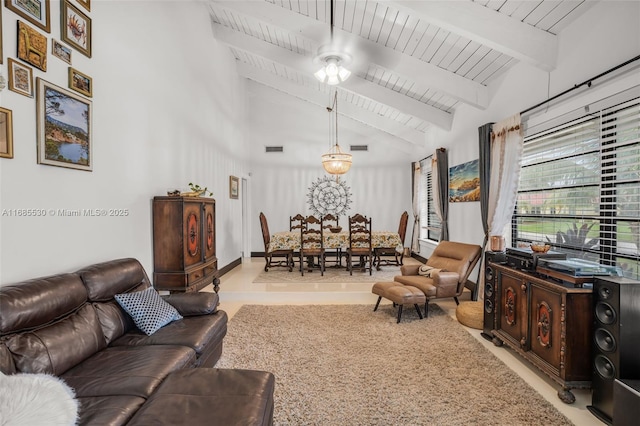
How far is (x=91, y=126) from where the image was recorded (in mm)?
2600

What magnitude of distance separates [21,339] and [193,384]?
0.91m

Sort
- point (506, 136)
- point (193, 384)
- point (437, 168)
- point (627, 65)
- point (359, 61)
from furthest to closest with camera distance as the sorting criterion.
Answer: point (437, 168) → point (359, 61) → point (506, 136) → point (627, 65) → point (193, 384)

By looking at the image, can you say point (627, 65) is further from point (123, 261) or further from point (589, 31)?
point (123, 261)

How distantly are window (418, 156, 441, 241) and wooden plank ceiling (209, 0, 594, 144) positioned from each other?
2.44 ft

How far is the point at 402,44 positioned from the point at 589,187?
2649 millimetres

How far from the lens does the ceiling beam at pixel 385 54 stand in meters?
4.21

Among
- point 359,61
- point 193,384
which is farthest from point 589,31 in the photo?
point 193,384

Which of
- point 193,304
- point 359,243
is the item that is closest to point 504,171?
point 359,243

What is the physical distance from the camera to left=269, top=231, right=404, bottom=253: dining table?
5902 mm

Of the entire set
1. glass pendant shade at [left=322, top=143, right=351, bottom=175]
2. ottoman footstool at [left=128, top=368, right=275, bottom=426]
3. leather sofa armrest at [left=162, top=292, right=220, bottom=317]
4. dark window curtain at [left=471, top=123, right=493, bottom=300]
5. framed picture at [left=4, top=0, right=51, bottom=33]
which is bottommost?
ottoman footstool at [left=128, top=368, right=275, bottom=426]

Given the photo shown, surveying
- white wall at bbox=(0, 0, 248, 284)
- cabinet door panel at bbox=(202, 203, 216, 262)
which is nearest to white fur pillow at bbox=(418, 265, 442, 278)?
cabinet door panel at bbox=(202, 203, 216, 262)

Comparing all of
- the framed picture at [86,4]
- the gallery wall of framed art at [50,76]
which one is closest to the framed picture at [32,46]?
the gallery wall of framed art at [50,76]

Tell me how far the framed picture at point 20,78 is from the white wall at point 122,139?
0.16ft

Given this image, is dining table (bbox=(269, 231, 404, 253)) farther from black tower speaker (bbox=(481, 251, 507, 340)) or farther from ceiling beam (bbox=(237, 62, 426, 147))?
black tower speaker (bbox=(481, 251, 507, 340))
